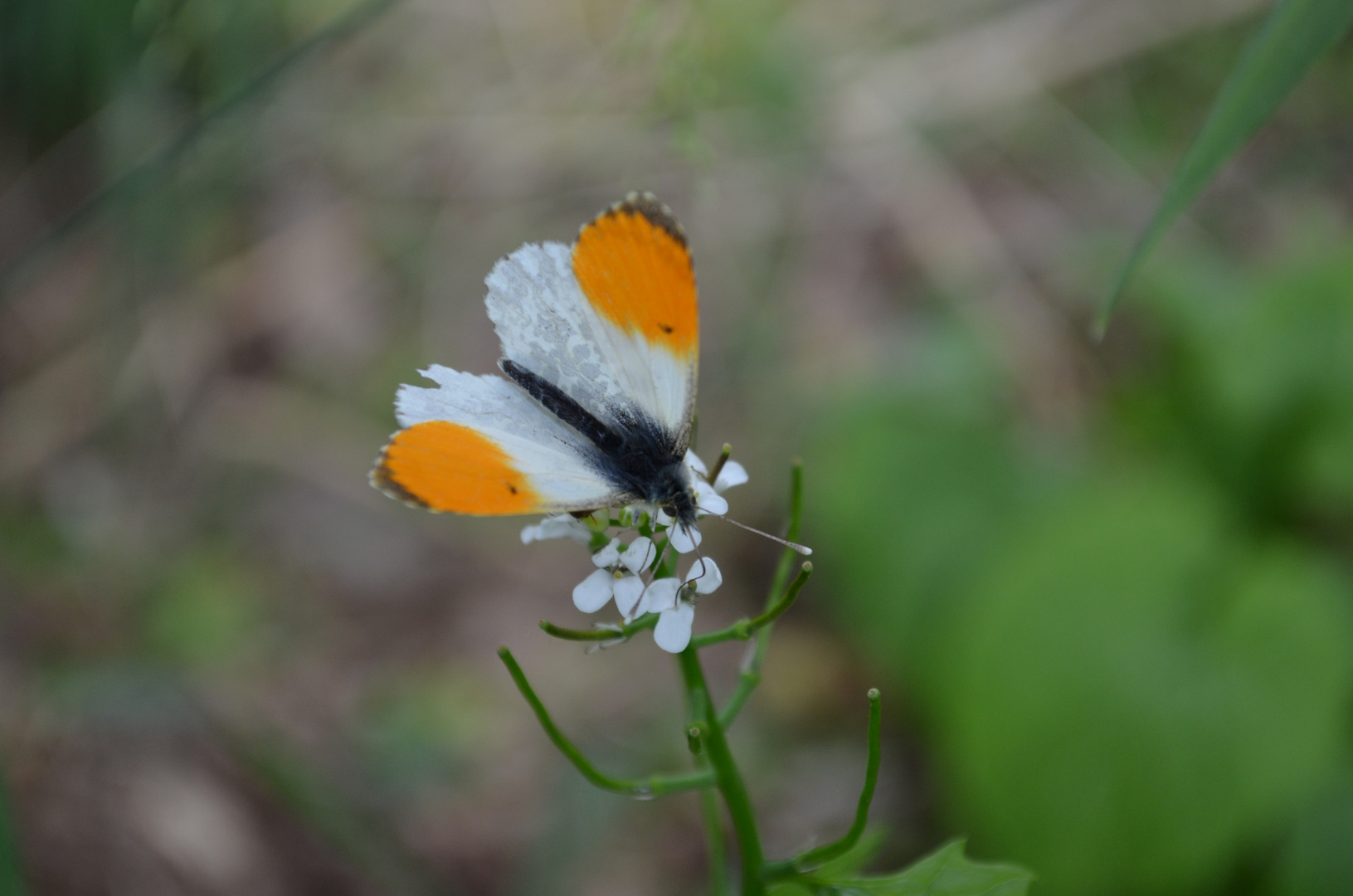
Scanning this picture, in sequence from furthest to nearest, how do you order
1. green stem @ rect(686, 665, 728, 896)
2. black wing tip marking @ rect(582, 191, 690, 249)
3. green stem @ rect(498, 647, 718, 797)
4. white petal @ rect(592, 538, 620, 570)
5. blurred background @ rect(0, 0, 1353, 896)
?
blurred background @ rect(0, 0, 1353, 896), black wing tip marking @ rect(582, 191, 690, 249), white petal @ rect(592, 538, 620, 570), green stem @ rect(498, 647, 718, 797), green stem @ rect(686, 665, 728, 896)

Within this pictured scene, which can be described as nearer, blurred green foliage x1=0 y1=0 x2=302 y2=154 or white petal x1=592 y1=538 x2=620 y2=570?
white petal x1=592 y1=538 x2=620 y2=570

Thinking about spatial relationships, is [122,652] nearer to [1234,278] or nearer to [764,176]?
[764,176]

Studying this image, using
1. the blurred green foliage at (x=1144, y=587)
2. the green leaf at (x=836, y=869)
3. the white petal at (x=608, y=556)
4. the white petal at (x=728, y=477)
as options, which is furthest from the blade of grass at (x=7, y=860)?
the blurred green foliage at (x=1144, y=587)

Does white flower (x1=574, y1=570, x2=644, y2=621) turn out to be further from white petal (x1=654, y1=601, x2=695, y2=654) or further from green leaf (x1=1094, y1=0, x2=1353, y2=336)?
green leaf (x1=1094, y1=0, x2=1353, y2=336)

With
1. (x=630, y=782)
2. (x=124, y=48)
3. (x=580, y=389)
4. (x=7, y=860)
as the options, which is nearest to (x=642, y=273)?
(x=580, y=389)

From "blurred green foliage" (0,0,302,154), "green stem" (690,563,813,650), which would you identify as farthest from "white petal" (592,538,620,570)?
"blurred green foliage" (0,0,302,154)

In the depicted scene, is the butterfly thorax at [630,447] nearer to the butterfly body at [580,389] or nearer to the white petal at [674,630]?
the butterfly body at [580,389]
